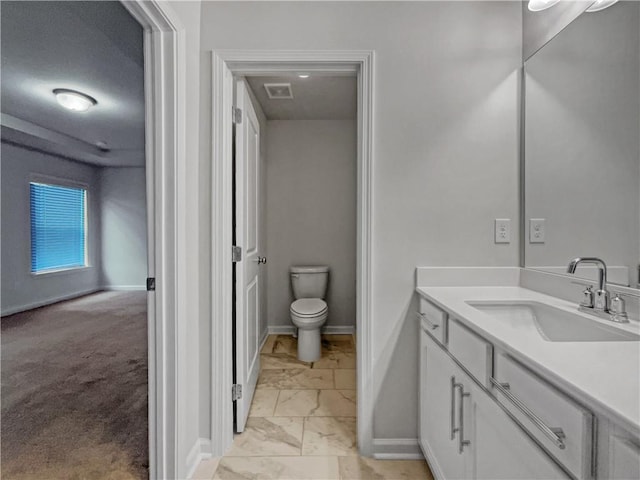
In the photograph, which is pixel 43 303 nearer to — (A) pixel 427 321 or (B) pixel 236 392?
(B) pixel 236 392

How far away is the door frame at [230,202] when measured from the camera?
170cm

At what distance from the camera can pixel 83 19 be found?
6.77ft

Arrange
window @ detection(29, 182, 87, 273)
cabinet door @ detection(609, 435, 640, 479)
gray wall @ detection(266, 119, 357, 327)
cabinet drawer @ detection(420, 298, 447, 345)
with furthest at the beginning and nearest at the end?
window @ detection(29, 182, 87, 273)
gray wall @ detection(266, 119, 357, 327)
cabinet drawer @ detection(420, 298, 447, 345)
cabinet door @ detection(609, 435, 640, 479)

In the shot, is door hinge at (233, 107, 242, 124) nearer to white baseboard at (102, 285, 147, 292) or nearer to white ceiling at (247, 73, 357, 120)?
white ceiling at (247, 73, 357, 120)

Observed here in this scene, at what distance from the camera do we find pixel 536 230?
5.40 ft

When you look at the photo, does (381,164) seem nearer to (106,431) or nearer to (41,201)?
(106,431)

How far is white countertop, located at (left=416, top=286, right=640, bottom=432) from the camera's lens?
0.57 metres

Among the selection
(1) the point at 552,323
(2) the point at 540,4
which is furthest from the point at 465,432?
(2) the point at 540,4

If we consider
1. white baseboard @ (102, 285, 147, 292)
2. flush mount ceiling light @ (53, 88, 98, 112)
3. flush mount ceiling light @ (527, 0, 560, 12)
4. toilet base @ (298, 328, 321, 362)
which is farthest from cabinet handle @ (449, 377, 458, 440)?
white baseboard @ (102, 285, 147, 292)

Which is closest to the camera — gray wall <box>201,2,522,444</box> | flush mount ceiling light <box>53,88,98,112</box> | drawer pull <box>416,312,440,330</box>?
drawer pull <box>416,312,440,330</box>

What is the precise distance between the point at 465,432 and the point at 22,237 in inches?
229

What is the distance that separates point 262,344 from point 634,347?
2919 millimetres

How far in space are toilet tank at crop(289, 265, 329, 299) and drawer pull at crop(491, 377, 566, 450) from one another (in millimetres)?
2620

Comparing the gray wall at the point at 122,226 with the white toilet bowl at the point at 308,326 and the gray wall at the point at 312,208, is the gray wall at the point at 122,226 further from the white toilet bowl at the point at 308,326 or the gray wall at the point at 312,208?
the white toilet bowl at the point at 308,326
